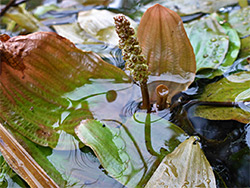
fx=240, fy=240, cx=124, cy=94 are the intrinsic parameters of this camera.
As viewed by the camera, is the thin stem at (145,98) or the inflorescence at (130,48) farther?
the thin stem at (145,98)

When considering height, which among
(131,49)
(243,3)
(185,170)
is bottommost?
(185,170)

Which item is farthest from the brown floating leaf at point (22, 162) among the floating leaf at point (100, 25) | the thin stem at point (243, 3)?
the thin stem at point (243, 3)

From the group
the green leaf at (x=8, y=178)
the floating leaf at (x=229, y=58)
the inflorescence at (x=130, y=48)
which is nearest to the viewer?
Result: the inflorescence at (x=130, y=48)

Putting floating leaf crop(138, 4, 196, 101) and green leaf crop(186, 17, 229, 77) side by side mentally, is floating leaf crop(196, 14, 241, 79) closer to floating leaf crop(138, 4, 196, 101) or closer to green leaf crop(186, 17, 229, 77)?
green leaf crop(186, 17, 229, 77)

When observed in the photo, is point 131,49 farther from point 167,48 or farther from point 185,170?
point 185,170

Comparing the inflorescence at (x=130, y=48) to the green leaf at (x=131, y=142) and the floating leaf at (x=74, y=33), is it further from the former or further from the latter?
the floating leaf at (x=74, y=33)

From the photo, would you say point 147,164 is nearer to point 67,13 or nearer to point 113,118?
point 113,118

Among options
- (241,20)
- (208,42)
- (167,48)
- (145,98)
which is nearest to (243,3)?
(241,20)
